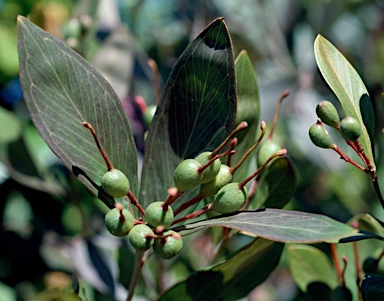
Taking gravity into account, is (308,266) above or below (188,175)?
below

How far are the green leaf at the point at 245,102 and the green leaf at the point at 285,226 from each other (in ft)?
0.55

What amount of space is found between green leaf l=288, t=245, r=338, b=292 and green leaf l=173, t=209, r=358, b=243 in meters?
0.22

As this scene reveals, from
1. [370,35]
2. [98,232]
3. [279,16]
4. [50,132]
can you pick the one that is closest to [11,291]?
[98,232]

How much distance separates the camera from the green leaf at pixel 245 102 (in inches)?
29.4

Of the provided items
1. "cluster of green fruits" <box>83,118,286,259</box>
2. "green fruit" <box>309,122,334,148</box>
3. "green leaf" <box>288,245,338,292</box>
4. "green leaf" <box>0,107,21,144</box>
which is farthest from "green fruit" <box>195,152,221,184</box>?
"green leaf" <box>0,107,21,144</box>

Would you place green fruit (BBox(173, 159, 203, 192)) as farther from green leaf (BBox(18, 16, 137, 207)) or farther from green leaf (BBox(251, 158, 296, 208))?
green leaf (BBox(251, 158, 296, 208))

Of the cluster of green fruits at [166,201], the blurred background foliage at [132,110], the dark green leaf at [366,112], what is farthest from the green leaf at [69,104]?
the dark green leaf at [366,112]

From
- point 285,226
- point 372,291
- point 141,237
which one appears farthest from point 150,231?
point 372,291

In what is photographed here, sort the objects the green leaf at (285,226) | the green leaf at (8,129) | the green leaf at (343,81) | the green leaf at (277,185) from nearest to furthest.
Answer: the green leaf at (285,226) → the green leaf at (343,81) → the green leaf at (277,185) → the green leaf at (8,129)

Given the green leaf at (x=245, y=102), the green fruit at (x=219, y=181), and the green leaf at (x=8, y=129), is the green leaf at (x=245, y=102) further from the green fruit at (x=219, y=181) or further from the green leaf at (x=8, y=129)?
the green leaf at (x=8, y=129)

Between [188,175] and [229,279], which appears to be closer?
[188,175]

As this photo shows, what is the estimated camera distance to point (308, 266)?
2.59 ft

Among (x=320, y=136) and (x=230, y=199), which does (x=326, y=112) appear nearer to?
(x=320, y=136)

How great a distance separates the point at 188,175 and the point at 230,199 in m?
0.05
